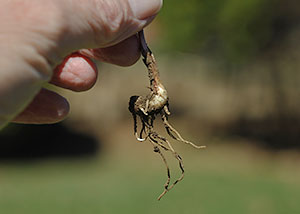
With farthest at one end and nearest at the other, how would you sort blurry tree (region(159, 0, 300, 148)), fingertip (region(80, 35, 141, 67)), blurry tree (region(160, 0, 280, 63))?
1. blurry tree (region(159, 0, 300, 148))
2. blurry tree (region(160, 0, 280, 63))
3. fingertip (region(80, 35, 141, 67))

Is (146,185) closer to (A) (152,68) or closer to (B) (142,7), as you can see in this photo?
(A) (152,68)

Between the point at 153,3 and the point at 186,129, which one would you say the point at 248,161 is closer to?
the point at 186,129

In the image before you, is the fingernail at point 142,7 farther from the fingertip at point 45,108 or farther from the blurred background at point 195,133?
the blurred background at point 195,133

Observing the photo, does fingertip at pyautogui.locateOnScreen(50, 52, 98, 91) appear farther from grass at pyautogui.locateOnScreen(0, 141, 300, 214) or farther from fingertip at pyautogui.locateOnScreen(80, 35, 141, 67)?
grass at pyautogui.locateOnScreen(0, 141, 300, 214)

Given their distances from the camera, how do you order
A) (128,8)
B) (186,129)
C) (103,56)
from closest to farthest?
(128,8), (103,56), (186,129)

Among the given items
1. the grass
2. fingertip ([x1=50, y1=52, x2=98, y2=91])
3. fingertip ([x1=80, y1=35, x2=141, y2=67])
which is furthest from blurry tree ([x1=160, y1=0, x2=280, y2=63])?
fingertip ([x1=50, y1=52, x2=98, y2=91])

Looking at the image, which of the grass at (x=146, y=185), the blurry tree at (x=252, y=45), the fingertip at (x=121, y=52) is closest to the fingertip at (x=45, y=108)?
the fingertip at (x=121, y=52)

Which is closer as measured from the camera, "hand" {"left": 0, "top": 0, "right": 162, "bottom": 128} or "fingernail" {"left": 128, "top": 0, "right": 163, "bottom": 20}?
"hand" {"left": 0, "top": 0, "right": 162, "bottom": 128}

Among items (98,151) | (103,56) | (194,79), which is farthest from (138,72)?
(103,56)
